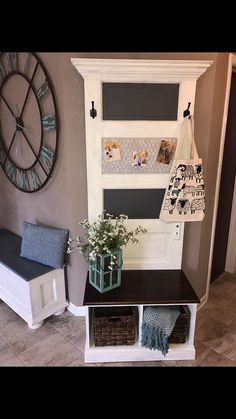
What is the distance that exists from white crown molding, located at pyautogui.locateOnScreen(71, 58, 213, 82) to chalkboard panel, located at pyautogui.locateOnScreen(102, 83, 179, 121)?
44 millimetres

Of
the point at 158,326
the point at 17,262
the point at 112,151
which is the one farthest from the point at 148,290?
the point at 17,262

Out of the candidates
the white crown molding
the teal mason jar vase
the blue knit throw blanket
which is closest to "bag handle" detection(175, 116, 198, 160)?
the white crown molding

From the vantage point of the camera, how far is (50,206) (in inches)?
86.4

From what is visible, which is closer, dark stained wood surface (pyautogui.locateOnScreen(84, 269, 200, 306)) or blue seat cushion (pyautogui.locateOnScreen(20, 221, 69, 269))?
dark stained wood surface (pyautogui.locateOnScreen(84, 269, 200, 306))

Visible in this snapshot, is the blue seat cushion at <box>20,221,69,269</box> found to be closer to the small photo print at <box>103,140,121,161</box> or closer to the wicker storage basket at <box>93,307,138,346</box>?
the wicker storage basket at <box>93,307,138,346</box>

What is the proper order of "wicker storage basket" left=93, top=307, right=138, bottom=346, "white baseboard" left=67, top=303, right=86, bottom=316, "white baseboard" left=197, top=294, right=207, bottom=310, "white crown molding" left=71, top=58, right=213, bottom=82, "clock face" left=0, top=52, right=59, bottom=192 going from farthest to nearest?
1. "white baseboard" left=197, top=294, right=207, bottom=310
2. "white baseboard" left=67, top=303, right=86, bottom=316
3. "clock face" left=0, top=52, right=59, bottom=192
4. "wicker storage basket" left=93, top=307, right=138, bottom=346
5. "white crown molding" left=71, top=58, right=213, bottom=82

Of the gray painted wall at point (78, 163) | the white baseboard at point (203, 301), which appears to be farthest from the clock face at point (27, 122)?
the white baseboard at point (203, 301)

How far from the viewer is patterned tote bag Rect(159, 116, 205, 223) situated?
1.74 m

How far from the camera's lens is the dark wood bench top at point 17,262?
6.61 feet

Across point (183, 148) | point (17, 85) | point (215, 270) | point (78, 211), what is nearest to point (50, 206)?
point (78, 211)

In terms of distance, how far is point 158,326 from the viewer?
1724mm

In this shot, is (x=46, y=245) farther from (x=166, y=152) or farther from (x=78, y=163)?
(x=166, y=152)
